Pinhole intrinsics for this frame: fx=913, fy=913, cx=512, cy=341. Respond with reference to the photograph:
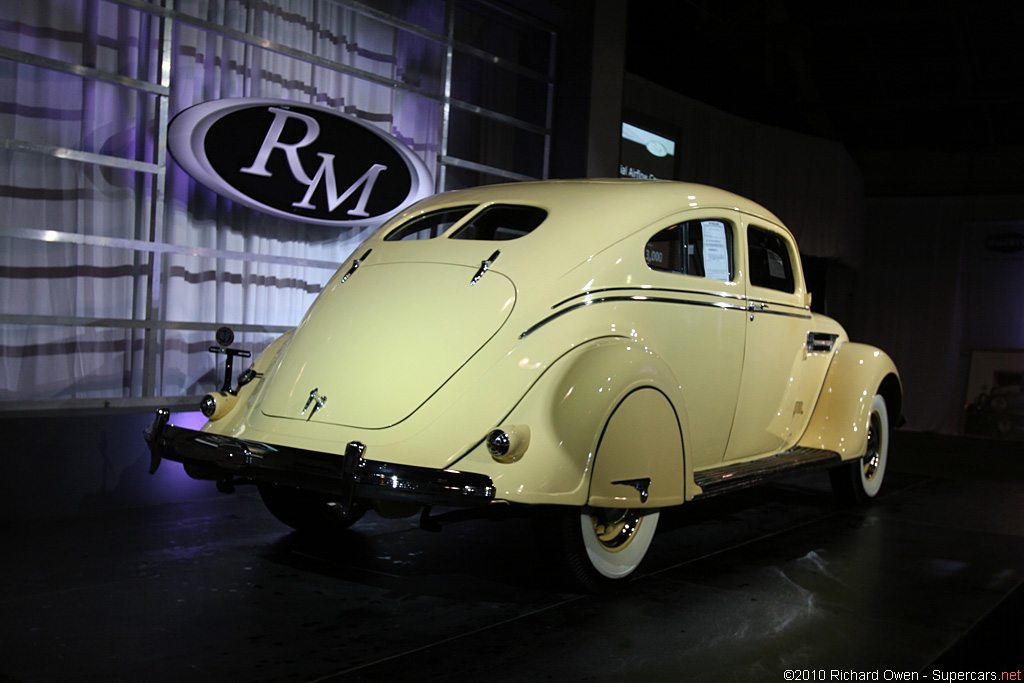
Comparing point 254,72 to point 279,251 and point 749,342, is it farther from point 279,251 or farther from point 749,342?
point 749,342

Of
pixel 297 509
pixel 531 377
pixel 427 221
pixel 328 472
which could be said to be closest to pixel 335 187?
pixel 427 221

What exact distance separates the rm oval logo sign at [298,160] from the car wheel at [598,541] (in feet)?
11.4

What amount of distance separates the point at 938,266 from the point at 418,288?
1272cm

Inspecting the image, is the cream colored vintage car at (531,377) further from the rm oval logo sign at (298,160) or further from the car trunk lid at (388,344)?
the rm oval logo sign at (298,160)

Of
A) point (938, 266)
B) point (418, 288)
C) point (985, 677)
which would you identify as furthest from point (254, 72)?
point (938, 266)

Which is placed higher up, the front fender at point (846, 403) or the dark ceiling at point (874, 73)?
the dark ceiling at point (874, 73)

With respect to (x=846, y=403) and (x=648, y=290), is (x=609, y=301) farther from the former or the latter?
(x=846, y=403)

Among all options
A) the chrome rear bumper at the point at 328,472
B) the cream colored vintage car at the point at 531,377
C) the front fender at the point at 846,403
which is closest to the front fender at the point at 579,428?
the cream colored vintage car at the point at 531,377

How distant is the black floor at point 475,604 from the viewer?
297cm

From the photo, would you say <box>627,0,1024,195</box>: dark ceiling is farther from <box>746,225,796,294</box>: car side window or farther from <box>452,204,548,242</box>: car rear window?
<box>452,204,548,242</box>: car rear window

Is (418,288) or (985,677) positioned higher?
(418,288)

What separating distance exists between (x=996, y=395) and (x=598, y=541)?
12.1 meters

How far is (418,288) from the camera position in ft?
12.9

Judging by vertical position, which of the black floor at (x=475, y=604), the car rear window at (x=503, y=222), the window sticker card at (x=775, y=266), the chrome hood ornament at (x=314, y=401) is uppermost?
the car rear window at (x=503, y=222)
